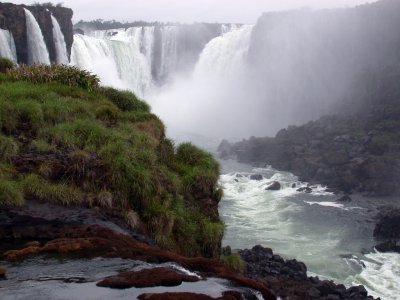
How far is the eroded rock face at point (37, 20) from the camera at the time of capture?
3981 centimetres

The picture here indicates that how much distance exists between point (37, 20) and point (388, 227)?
31476mm

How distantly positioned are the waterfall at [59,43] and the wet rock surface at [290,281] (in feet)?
91.7

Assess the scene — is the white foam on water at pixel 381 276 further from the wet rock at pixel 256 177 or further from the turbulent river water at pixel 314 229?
the wet rock at pixel 256 177

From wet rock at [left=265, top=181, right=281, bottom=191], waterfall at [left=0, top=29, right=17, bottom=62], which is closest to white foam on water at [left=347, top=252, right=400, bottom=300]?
wet rock at [left=265, top=181, right=281, bottom=191]

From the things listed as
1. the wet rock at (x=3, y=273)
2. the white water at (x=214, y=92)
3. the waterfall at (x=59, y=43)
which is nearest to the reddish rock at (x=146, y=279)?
the wet rock at (x=3, y=273)

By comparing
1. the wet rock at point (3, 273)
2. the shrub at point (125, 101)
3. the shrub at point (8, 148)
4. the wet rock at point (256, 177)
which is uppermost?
the shrub at point (125, 101)

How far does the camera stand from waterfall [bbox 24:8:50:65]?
40.5 metres

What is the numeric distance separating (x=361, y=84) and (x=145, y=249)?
5304cm

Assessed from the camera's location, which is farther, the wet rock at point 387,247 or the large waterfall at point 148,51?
the large waterfall at point 148,51

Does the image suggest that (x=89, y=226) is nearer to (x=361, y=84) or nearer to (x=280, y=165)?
(x=280, y=165)

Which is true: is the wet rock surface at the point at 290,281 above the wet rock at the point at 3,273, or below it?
below

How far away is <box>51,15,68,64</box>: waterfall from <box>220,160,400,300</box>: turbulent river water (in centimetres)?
1680

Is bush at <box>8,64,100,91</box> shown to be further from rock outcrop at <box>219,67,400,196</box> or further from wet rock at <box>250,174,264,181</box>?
rock outcrop at <box>219,67,400,196</box>

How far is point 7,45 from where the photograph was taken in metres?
37.5
